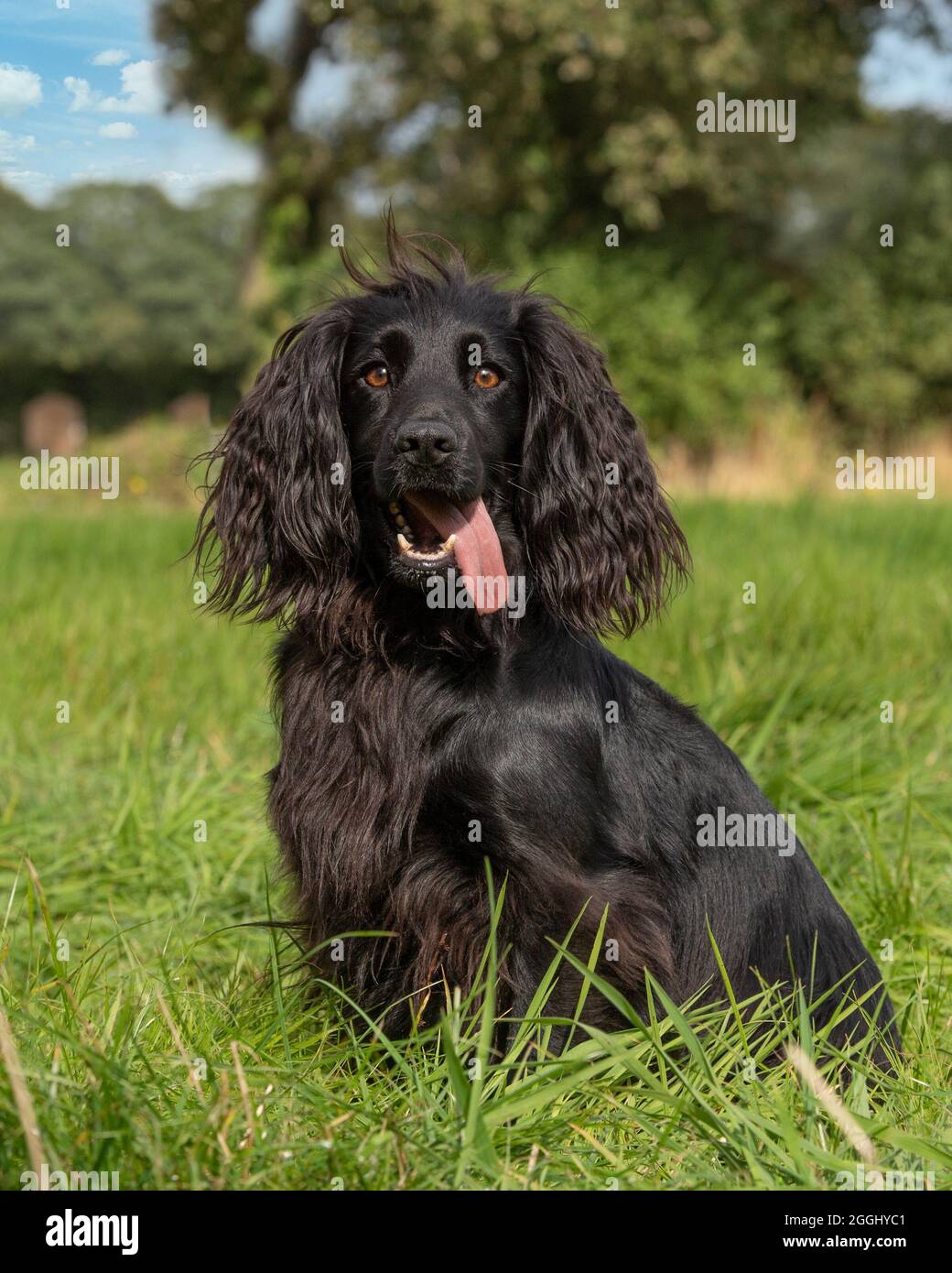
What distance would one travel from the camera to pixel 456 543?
9.04 feet

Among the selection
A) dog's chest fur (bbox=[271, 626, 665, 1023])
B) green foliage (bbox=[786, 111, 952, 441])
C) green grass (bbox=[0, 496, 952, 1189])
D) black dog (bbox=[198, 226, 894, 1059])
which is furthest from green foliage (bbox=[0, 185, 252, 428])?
dog's chest fur (bbox=[271, 626, 665, 1023])

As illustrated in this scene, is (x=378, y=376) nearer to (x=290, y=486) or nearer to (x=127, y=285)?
(x=290, y=486)

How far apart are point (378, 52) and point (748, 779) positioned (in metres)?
15.8

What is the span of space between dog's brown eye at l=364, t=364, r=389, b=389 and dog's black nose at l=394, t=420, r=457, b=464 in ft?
1.09

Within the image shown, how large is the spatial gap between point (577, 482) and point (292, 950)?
1.59 m

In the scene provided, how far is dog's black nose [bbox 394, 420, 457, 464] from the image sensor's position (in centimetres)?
260

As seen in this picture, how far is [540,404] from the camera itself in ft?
9.83

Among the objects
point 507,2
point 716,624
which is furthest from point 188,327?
point 716,624

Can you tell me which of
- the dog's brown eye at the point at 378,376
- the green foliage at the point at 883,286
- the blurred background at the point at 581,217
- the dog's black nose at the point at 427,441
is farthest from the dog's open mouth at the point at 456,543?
the green foliage at the point at 883,286

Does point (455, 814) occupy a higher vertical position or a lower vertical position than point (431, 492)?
lower

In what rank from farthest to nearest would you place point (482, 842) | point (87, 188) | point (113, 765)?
point (87, 188) < point (113, 765) < point (482, 842)

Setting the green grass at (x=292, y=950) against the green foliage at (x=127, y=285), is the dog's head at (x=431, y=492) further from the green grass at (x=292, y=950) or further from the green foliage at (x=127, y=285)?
the green foliage at (x=127, y=285)

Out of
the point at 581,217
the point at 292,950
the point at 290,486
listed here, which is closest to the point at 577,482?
the point at 290,486
